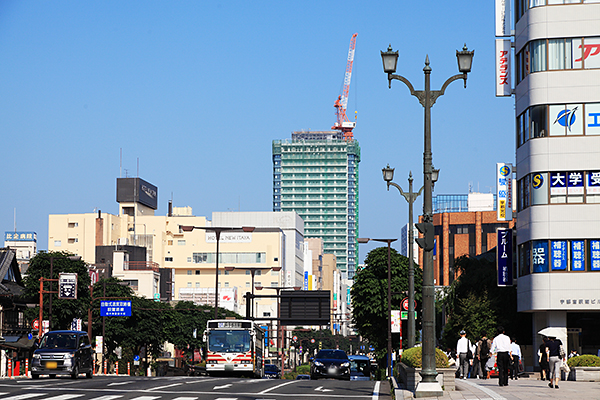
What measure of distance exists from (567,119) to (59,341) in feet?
94.7

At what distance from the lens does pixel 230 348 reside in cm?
4472

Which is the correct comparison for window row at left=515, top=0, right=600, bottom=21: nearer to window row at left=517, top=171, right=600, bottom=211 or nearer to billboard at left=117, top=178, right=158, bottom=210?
window row at left=517, top=171, right=600, bottom=211

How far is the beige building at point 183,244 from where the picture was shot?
156000mm

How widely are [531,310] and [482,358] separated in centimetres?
1426

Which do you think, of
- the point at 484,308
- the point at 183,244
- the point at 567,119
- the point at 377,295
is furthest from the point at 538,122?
the point at 183,244

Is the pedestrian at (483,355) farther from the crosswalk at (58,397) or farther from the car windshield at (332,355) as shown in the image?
the crosswalk at (58,397)

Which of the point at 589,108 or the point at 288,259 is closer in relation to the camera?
the point at 589,108

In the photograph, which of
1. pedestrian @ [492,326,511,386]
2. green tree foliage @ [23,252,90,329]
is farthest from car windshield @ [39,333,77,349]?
green tree foliage @ [23,252,90,329]

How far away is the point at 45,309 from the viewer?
6488 cm

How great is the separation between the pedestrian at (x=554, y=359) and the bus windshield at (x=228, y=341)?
21.0 metres

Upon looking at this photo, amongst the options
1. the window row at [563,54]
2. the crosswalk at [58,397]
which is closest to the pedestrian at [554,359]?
the crosswalk at [58,397]

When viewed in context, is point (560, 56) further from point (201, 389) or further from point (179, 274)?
point (179, 274)

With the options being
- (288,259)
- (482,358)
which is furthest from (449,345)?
(288,259)

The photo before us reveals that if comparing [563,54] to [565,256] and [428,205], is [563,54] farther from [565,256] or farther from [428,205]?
[428,205]
